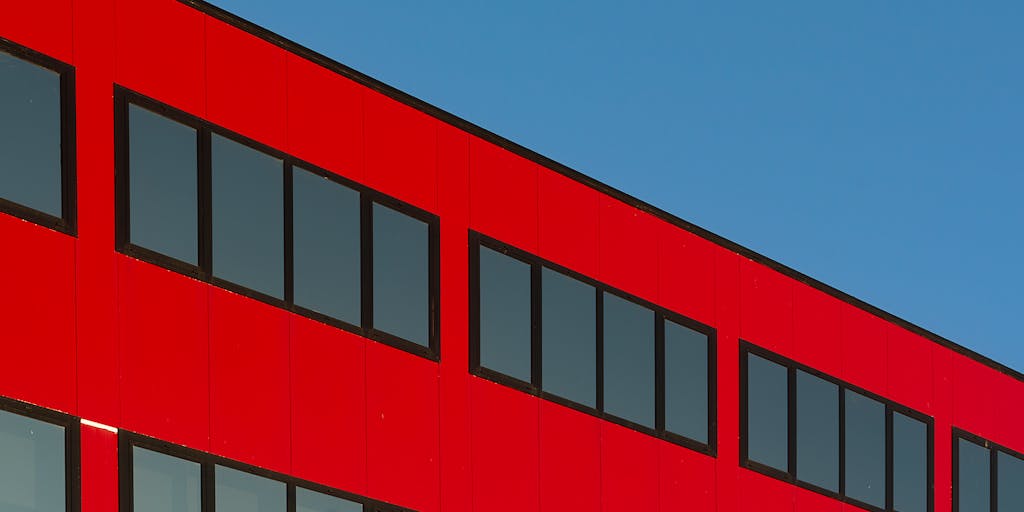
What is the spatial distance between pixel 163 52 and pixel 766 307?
1386cm

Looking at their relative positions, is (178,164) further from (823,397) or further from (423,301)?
(823,397)

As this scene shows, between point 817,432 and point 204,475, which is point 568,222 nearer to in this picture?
point 817,432

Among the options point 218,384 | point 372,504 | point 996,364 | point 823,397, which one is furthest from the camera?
point 996,364

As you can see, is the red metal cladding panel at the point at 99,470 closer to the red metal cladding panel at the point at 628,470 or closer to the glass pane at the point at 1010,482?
the red metal cladding panel at the point at 628,470

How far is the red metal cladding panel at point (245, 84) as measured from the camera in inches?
1009

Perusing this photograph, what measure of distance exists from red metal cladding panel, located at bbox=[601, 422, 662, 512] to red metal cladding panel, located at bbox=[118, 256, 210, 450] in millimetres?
8289

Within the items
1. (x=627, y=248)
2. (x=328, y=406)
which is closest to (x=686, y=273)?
(x=627, y=248)

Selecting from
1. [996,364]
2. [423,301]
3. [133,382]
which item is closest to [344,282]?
[423,301]

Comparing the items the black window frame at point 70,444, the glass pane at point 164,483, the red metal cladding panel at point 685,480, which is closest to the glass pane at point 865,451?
the red metal cladding panel at point 685,480

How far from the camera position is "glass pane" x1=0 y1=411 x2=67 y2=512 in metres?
22.2

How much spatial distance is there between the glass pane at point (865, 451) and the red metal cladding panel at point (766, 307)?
1.99 meters

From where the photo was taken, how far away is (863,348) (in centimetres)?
3716

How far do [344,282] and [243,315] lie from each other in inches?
82.2

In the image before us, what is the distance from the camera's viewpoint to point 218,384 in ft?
81.5
